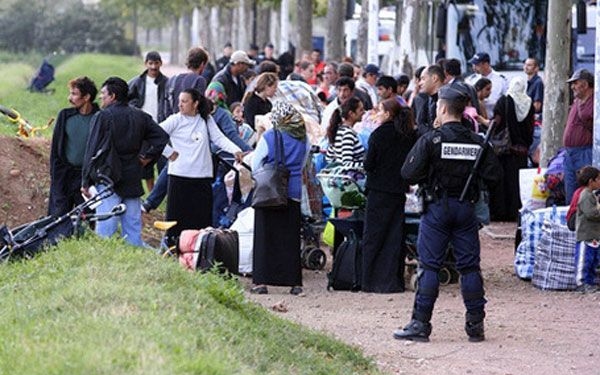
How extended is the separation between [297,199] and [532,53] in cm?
1695

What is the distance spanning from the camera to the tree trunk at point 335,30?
4138 cm

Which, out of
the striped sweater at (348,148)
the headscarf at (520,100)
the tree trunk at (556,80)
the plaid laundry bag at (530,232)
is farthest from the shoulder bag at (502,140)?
the striped sweater at (348,148)

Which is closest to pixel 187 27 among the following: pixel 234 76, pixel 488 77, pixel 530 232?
pixel 488 77

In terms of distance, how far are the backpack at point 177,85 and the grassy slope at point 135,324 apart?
5.67 metres

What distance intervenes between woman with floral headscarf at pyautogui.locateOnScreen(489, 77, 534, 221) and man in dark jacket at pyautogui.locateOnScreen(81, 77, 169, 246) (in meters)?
6.89

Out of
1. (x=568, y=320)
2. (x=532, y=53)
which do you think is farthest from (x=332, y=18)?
(x=568, y=320)

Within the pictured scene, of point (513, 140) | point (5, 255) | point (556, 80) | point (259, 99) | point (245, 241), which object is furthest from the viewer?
point (513, 140)

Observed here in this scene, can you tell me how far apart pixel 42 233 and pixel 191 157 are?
2.90m

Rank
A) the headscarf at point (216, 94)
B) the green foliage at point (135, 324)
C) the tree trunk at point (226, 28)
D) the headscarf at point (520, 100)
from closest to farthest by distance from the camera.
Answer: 1. the green foliage at point (135, 324)
2. the headscarf at point (216, 94)
3. the headscarf at point (520, 100)
4. the tree trunk at point (226, 28)

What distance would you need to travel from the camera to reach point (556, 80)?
19172mm

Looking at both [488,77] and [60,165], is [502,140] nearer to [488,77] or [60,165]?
[488,77]

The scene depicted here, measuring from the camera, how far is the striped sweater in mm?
14906

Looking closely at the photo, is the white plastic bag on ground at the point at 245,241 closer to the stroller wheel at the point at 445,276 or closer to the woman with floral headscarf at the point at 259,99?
the stroller wheel at the point at 445,276

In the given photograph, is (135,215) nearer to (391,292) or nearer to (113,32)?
(391,292)
